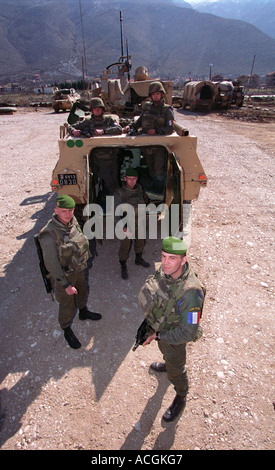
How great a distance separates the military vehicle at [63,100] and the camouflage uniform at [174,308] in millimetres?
23208

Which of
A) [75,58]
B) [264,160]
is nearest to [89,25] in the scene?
[75,58]

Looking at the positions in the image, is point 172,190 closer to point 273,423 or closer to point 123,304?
point 123,304

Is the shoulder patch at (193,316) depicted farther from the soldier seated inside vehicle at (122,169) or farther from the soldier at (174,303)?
the soldier seated inside vehicle at (122,169)

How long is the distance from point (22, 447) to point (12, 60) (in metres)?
148

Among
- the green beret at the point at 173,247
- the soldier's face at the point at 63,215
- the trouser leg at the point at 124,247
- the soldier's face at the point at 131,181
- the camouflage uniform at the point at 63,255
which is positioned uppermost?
the green beret at the point at 173,247

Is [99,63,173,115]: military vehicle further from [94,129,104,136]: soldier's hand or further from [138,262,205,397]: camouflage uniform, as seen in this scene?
[138,262,205,397]: camouflage uniform

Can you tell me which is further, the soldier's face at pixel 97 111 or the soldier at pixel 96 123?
the soldier's face at pixel 97 111

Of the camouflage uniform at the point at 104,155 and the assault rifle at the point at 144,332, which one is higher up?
the camouflage uniform at the point at 104,155

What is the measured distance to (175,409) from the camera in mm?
2582

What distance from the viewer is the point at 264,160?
977cm

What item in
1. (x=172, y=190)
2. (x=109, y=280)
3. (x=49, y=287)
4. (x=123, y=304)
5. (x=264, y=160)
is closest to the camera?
(x=49, y=287)

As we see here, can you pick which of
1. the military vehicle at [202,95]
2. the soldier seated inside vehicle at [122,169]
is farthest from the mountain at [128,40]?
the soldier seated inside vehicle at [122,169]

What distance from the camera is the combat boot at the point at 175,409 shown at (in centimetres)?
255

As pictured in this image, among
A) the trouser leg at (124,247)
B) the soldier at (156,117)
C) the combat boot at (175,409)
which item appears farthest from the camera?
the soldier at (156,117)
